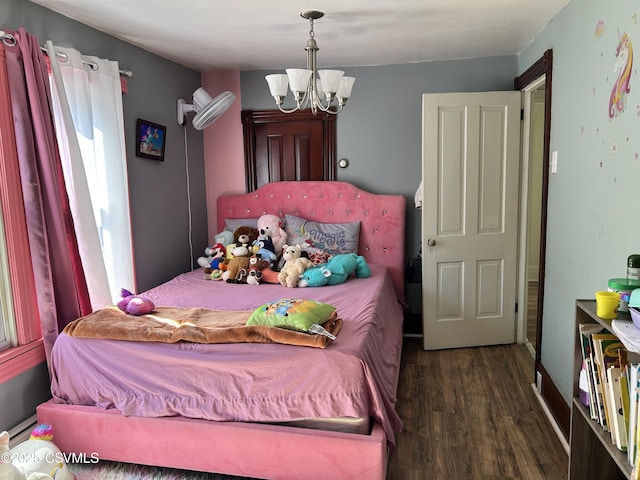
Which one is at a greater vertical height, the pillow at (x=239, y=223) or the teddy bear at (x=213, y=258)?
the pillow at (x=239, y=223)

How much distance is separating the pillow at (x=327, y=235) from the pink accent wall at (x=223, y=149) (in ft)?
2.23

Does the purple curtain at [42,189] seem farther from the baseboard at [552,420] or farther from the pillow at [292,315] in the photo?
the baseboard at [552,420]

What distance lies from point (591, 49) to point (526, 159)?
142 cm

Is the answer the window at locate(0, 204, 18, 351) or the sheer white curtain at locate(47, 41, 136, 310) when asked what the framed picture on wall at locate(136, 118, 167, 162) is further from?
the window at locate(0, 204, 18, 351)

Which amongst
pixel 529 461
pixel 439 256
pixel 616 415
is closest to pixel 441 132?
pixel 439 256

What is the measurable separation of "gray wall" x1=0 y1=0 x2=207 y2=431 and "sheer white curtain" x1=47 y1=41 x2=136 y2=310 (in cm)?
18

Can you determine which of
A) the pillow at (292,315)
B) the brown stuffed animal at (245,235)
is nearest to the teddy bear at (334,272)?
the brown stuffed animal at (245,235)

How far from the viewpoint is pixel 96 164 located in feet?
9.23

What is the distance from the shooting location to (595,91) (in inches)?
83.7

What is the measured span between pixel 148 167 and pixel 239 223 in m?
0.89

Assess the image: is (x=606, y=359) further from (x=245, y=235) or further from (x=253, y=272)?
(x=245, y=235)

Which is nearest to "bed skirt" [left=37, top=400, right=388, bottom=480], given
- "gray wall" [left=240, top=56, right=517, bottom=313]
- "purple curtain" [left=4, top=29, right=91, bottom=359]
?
"purple curtain" [left=4, top=29, right=91, bottom=359]

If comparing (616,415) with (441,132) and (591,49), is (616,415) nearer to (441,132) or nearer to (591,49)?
(591,49)

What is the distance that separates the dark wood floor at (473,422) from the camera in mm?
2248
